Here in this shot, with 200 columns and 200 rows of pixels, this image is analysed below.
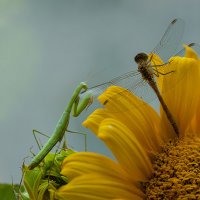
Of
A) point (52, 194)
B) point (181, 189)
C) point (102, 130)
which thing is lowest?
point (181, 189)

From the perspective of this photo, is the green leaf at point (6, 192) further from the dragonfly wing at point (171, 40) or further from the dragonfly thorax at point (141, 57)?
the dragonfly wing at point (171, 40)

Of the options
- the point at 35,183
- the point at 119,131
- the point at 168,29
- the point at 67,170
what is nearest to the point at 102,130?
the point at 119,131

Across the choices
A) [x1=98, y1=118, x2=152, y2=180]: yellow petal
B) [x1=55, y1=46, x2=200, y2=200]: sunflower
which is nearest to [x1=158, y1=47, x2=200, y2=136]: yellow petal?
[x1=55, y1=46, x2=200, y2=200]: sunflower

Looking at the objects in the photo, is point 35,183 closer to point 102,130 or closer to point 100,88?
point 102,130

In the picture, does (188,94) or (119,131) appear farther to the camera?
(188,94)

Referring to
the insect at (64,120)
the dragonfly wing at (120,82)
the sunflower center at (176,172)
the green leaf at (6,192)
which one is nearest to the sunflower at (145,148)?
the sunflower center at (176,172)

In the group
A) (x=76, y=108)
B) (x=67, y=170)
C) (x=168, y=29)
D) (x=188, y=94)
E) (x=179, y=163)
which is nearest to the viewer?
(x=67, y=170)

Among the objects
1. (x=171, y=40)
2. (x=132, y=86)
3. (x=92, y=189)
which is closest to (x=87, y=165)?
(x=92, y=189)
